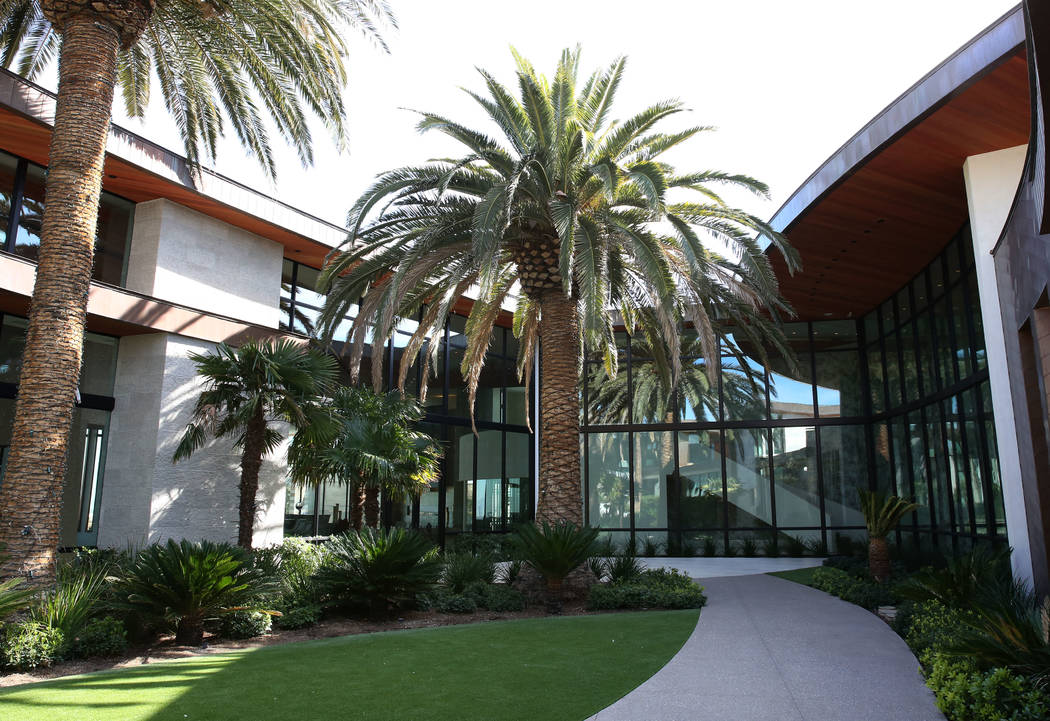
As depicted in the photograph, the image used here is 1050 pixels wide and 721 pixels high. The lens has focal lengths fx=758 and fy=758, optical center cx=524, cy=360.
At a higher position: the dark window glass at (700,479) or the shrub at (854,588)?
the dark window glass at (700,479)

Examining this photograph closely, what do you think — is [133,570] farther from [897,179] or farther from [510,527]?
[510,527]

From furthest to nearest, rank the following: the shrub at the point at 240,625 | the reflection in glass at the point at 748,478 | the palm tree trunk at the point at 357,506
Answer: the reflection in glass at the point at 748,478 < the palm tree trunk at the point at 357,506 < the shrub at the point at 240,625

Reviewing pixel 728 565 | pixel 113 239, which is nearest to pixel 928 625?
pixel 728 565

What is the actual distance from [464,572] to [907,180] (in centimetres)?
926

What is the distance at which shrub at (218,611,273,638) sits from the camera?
8.95m

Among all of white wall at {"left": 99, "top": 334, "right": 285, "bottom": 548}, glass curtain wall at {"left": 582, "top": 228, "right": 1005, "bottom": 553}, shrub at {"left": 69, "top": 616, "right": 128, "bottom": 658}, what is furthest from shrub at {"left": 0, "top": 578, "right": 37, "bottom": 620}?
glass curtain wall at {"left": 582, "top": 228, "right": 1005, "bottom": 553}

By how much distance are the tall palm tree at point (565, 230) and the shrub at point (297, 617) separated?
389 cm

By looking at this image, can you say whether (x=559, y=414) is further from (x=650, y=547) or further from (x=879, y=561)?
(x=650, y=547)

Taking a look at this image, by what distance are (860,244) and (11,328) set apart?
1553 cm

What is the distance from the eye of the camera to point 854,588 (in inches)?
481

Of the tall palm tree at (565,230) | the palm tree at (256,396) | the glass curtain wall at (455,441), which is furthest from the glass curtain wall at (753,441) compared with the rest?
the palm tree at (256,396)

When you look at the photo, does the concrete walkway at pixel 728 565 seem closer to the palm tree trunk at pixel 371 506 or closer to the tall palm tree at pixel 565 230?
the palm tree trunk at pixel 371 506

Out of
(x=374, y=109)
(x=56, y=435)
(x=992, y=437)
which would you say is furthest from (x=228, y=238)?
(x=992, y=437)

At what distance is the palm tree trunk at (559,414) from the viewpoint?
40.0 feet
